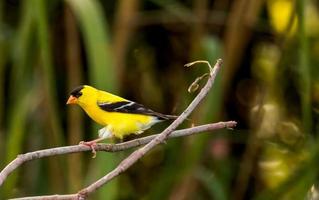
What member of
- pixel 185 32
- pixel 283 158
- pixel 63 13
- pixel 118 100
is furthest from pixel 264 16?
pixel 118 100

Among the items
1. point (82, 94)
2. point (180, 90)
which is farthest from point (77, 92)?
point (180, 90)

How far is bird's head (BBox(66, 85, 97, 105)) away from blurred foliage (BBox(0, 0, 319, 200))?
2.39 feet

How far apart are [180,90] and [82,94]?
115 centimetres

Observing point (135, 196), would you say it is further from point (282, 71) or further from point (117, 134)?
point (117, 134)

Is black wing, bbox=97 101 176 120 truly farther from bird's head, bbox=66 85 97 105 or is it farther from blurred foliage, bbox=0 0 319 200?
blurred foliage, bbox=0 0 319 200

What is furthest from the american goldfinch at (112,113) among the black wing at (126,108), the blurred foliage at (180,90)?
the blurred foliage at (180,90)

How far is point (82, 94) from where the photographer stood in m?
0.92

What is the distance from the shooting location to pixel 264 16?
7.06 ft

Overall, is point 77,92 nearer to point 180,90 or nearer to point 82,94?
point 82,94

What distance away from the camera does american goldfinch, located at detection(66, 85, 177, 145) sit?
0.89 metres

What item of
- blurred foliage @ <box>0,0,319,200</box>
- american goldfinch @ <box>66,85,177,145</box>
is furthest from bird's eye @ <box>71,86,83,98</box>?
blurred foliage @ <box>0,0,319,200</box>

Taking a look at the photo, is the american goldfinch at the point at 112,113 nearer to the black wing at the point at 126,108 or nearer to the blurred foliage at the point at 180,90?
the black wing at the point at 126,108

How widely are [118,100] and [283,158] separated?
1.19m

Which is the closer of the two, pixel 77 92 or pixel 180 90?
pixel 77 92
